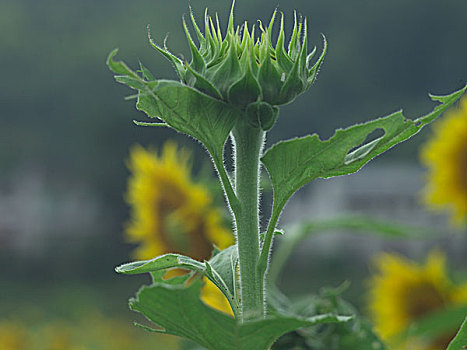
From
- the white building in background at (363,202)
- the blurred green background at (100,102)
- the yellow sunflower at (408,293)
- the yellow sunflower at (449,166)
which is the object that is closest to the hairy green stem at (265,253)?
the yellow sunflower at (408,293)

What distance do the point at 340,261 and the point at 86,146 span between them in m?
4.14

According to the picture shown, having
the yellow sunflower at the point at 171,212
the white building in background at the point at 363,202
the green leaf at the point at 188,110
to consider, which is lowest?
the green leaf at the point at 188,110

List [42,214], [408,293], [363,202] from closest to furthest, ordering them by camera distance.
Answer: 1. [408,293]
2. [42,214]
3. [363,202]

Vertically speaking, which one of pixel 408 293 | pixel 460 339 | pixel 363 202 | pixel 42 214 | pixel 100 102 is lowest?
pixel 460 339

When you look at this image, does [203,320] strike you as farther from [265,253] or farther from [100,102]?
[100,102]

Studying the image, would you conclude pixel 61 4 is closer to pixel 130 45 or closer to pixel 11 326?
pixel 130 45

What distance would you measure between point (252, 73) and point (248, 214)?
0.17 feet

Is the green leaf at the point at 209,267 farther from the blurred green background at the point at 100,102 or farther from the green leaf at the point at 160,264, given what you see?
the blurred green background at the point at 100,102

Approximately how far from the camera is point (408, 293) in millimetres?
750

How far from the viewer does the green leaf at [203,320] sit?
20 cm

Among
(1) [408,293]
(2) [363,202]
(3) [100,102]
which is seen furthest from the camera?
(2) [363,202]

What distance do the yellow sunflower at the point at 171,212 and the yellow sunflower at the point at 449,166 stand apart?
0.89 ft

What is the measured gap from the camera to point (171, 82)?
209 millimetres

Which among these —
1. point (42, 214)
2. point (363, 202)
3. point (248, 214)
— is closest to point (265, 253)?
point (248, 214)
